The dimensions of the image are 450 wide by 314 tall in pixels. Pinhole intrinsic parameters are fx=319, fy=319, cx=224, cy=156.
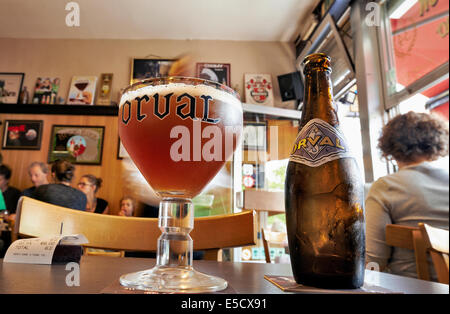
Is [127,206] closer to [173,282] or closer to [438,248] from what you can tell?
[438,248]

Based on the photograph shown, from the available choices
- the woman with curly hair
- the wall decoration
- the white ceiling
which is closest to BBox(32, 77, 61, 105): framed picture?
the wall decoration

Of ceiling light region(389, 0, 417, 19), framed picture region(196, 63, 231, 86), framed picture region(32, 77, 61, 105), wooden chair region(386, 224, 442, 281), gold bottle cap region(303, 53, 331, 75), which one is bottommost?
wooden chair region(386, 224, 442, 281)

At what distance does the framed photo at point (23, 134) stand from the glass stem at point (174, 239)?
12.1ft

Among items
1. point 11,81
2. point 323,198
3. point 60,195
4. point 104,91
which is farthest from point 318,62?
point 104,91

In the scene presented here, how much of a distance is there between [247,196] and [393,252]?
3.94 feet

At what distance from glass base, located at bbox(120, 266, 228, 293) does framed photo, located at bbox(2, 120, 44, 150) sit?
371 centimetres

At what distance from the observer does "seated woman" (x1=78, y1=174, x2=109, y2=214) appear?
11.0ft

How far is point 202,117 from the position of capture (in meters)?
0.29

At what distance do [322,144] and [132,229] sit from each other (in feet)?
1.67

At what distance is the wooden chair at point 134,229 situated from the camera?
0.65m

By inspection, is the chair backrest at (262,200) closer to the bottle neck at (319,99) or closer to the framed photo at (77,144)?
the bottle neck at (319,99)

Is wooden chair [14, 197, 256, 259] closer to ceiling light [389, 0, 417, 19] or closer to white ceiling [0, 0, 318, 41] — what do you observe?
white ceiling [0, 0, 318, 41]

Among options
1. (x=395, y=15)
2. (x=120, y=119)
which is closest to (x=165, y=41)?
Result: (x=395, y=15)

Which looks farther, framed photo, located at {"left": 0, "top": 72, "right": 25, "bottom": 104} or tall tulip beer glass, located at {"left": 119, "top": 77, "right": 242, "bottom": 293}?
framed photo, located at {"left": 0, "top": 72, "right": 25, "bottom": 104}
